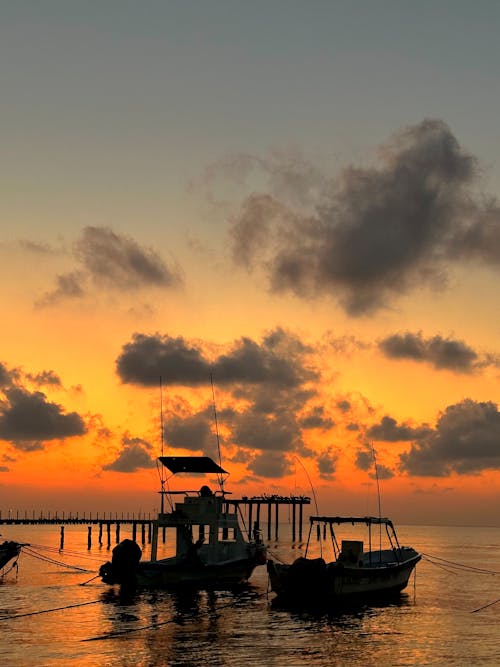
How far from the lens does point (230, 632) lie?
162ft

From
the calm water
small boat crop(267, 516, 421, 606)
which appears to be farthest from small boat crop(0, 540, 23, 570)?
small boat crop(267, 516, 421, 606)

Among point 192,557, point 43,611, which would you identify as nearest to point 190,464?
point 192,557

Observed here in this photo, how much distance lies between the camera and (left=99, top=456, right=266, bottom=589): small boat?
65188 millimetres

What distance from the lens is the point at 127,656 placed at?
42.5 metres

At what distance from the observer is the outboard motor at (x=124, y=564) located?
218 feet

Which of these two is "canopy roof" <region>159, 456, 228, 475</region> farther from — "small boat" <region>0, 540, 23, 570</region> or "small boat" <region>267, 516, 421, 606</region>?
"small boat" <region>0, 540, 23, 570</region>

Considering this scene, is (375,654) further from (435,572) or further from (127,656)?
(435,572)

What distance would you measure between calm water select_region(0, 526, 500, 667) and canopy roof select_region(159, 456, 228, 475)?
11.1m

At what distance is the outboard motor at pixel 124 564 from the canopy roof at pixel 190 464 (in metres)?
9.51

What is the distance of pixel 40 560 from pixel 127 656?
92205 mm

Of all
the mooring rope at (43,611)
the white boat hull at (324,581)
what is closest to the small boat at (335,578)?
the white boat hull at (324,581)

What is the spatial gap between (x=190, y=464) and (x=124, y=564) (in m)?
11.9

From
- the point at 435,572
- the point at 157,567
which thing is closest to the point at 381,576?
the point at 157,567

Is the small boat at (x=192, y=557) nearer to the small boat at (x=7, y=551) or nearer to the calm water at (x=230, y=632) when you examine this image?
the calm water at (x=230, y=632)
